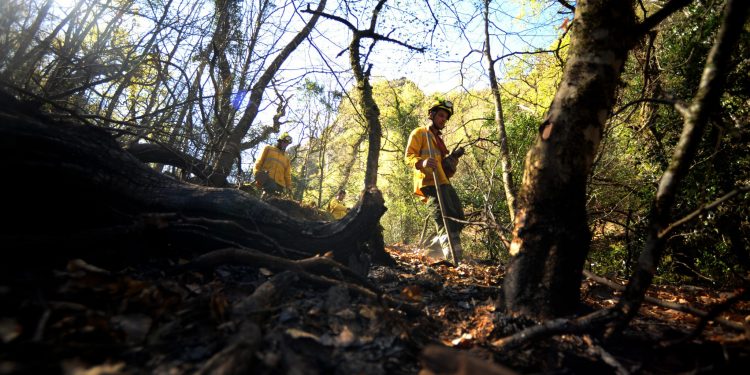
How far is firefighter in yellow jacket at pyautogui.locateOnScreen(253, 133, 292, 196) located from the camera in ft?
27.0

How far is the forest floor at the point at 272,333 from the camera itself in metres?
1.30

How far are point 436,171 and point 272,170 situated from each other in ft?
16.2

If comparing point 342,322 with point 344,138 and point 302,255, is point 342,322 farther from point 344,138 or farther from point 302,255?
point 344,138

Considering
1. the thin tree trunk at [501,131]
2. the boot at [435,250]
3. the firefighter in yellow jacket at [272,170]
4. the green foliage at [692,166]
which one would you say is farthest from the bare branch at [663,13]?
the firefighter in yellow jacket at [272,170]

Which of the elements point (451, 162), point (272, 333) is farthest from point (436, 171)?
point (272, 333)

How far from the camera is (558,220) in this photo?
222 centimetres

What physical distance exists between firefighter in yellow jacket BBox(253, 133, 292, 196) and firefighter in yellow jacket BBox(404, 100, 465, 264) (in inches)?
175

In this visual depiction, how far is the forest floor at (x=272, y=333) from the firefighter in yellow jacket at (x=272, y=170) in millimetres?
5964

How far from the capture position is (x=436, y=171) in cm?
502

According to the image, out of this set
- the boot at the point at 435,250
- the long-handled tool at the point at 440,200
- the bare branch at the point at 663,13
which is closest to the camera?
the bare branch at the point at 663,13

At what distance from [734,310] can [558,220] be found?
6.73 ft

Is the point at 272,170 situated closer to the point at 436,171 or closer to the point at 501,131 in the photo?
the point at 436,171

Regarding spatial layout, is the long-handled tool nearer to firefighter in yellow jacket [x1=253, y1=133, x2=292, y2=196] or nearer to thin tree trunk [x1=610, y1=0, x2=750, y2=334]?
thin tree trunk [x1=610, y1=0, x2=750, y2=334]

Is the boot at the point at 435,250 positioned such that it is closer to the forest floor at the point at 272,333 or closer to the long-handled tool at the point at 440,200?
the long-handled tool at the point at 440,200
